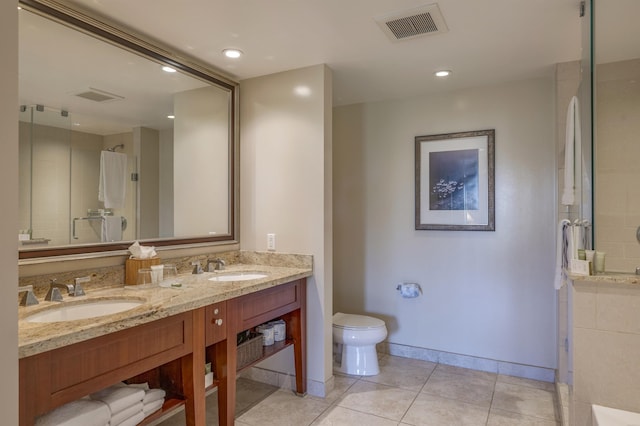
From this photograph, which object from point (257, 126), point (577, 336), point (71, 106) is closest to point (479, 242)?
point (577, 336)

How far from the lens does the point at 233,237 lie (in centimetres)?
290

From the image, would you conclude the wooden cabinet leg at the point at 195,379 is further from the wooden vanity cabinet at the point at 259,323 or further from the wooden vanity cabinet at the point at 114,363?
the wooden vanity cabinet at the point at 259,323

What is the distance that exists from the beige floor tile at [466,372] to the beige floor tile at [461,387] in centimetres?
4

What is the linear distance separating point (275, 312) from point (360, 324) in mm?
909

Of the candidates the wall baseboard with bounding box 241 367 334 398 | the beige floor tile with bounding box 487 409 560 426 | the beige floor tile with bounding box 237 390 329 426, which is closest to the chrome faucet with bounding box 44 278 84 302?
the beige floor tile with bounding box 237 390 329 426

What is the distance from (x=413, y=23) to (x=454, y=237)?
177 cm

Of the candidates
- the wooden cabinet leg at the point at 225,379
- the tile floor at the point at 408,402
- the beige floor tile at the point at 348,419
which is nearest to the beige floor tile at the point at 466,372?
the tile floor at the point at 408,402

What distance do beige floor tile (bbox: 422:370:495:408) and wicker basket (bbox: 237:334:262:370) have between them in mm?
1249

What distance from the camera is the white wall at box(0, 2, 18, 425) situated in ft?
3.14

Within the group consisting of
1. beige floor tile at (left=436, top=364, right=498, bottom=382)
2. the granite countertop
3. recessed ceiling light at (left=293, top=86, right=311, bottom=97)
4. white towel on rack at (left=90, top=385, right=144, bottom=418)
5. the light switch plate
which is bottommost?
beige floor tile at (left=436, top=364, right=498, bottom=382)

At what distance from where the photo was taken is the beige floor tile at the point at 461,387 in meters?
2.61

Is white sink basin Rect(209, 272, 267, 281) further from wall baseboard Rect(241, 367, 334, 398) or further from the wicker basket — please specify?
wall baseboard Rect(241, 367, 334, 398)

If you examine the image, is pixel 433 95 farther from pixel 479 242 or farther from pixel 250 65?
pixel 250 65

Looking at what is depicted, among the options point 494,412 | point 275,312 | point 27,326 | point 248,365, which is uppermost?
point 27,326
